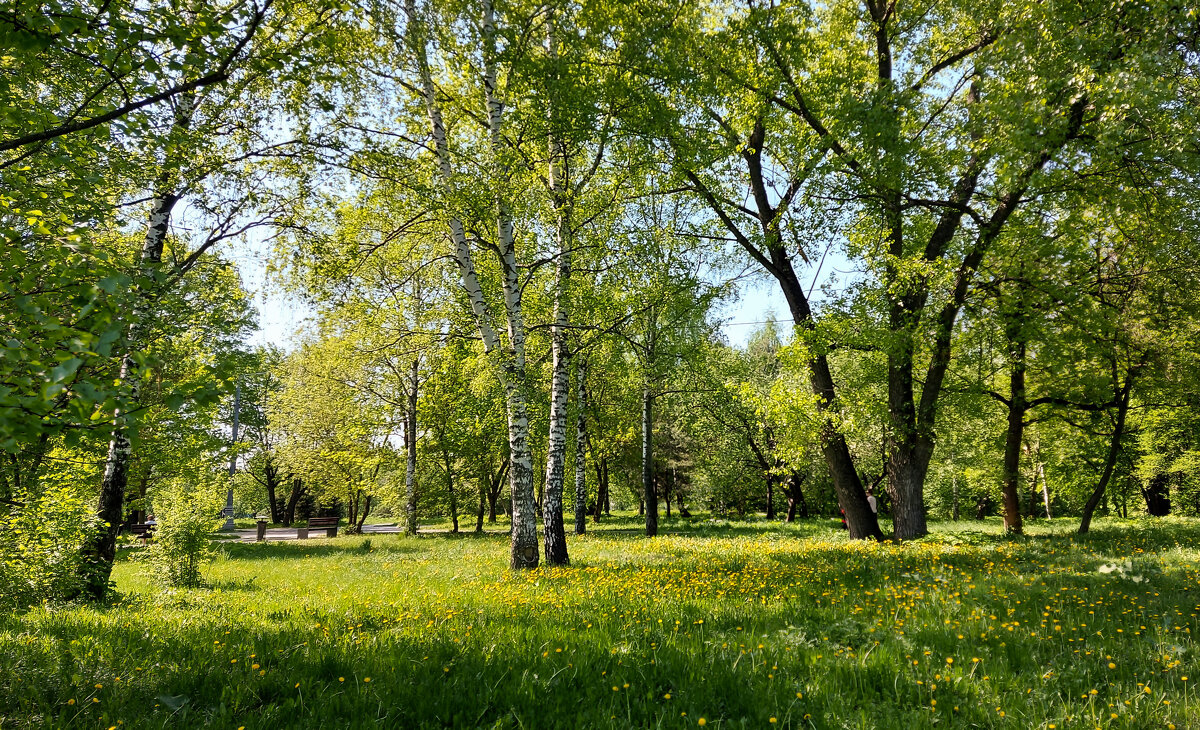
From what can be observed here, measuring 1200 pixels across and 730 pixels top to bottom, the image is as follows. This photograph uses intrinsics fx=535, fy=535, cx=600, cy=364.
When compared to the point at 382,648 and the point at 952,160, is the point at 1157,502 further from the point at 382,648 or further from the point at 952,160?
the point at 382,648

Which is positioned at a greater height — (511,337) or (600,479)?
(511,337)

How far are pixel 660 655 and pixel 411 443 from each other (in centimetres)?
2415

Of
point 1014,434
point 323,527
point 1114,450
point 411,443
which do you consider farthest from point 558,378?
point 323,527

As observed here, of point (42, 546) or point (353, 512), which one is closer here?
point (42, 546)

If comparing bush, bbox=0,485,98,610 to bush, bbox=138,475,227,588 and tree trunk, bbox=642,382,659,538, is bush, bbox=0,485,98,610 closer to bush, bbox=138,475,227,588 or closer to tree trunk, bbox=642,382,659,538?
bush, bbox=138,475,227,588

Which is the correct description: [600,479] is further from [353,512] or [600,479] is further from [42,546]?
[42,546]

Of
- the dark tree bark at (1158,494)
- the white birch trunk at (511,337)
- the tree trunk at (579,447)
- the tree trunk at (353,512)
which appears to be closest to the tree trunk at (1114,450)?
the white birch trunk at (511,337)

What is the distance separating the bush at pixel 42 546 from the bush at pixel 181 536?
203 centimetres

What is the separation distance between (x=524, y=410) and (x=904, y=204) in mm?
8888

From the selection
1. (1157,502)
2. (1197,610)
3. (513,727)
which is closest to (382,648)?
(513,727)

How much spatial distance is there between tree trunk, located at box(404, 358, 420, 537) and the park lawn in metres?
18.4

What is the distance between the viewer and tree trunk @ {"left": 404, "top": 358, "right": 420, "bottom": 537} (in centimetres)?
2603

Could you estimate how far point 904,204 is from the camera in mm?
11148

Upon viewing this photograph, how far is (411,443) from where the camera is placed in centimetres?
2648
